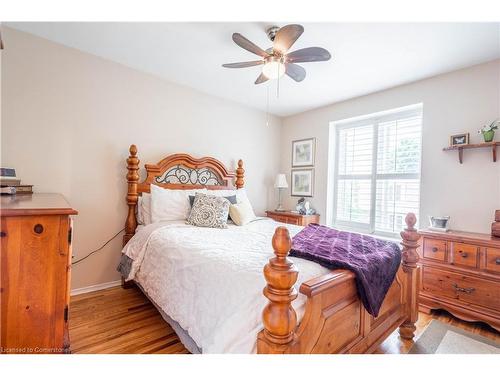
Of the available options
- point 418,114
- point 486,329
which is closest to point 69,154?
point 418,114

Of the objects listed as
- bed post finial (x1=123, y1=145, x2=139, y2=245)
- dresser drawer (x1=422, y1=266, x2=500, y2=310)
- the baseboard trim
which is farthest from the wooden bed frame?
the baseboard trim

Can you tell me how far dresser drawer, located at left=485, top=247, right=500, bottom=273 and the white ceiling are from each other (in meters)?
1.78

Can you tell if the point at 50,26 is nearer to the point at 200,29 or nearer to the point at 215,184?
the point at 200,29

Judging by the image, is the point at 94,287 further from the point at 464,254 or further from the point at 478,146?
the point at 478,146

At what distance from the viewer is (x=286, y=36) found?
5.50 feet

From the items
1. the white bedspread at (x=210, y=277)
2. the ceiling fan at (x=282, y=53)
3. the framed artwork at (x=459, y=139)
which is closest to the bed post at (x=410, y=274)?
the white bedspread at (x=210, y=277)

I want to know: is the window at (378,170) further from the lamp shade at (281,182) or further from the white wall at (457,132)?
the lamp shade at (281,182)

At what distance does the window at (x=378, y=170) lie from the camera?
3.02 meters

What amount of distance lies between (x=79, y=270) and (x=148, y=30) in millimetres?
2406

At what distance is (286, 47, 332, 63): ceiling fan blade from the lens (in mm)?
1792

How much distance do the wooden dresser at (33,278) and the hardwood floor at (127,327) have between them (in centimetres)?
70

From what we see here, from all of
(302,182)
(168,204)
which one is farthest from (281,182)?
(168,204)

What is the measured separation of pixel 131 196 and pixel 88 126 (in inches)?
32.8

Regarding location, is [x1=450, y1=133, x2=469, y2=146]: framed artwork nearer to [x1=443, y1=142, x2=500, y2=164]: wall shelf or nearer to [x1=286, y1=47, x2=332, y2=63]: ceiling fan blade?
[x1=443, y1=142, x2=500, y2=164]: wall shelf
